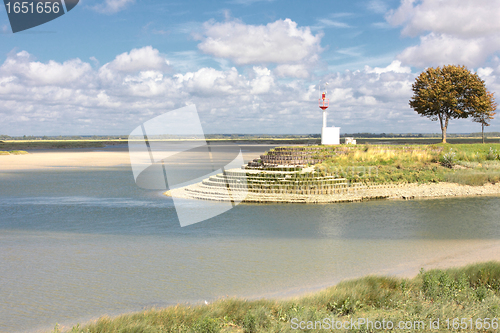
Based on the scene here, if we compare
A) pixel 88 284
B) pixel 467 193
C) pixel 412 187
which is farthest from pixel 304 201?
pixel 88 284

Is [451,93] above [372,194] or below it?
above

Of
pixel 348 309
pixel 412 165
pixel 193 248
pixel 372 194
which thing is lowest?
pixel 193 248

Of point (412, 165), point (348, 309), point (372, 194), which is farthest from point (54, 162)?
point (348, 309)

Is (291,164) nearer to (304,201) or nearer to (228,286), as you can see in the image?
(304,201)

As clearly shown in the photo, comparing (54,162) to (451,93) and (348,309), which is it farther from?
(348,309)

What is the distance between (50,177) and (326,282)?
33.9 m

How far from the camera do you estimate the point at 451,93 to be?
131ft

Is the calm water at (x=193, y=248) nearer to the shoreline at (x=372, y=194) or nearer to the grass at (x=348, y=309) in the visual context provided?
the shoreline at (x=372, y=194)

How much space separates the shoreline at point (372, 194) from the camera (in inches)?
865

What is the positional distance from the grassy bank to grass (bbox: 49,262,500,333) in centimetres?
1634

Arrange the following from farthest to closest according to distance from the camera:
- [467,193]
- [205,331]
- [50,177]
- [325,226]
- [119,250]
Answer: [50,177] → [467,193] → [325,226] → [119,250] → [205,331]

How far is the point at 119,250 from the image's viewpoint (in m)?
12.7

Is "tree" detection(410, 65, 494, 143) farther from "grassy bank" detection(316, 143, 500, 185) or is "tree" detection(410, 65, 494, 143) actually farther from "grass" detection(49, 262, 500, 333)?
"grass" detection(49, 262, 500, 333)

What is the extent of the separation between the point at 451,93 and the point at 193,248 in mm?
35859
